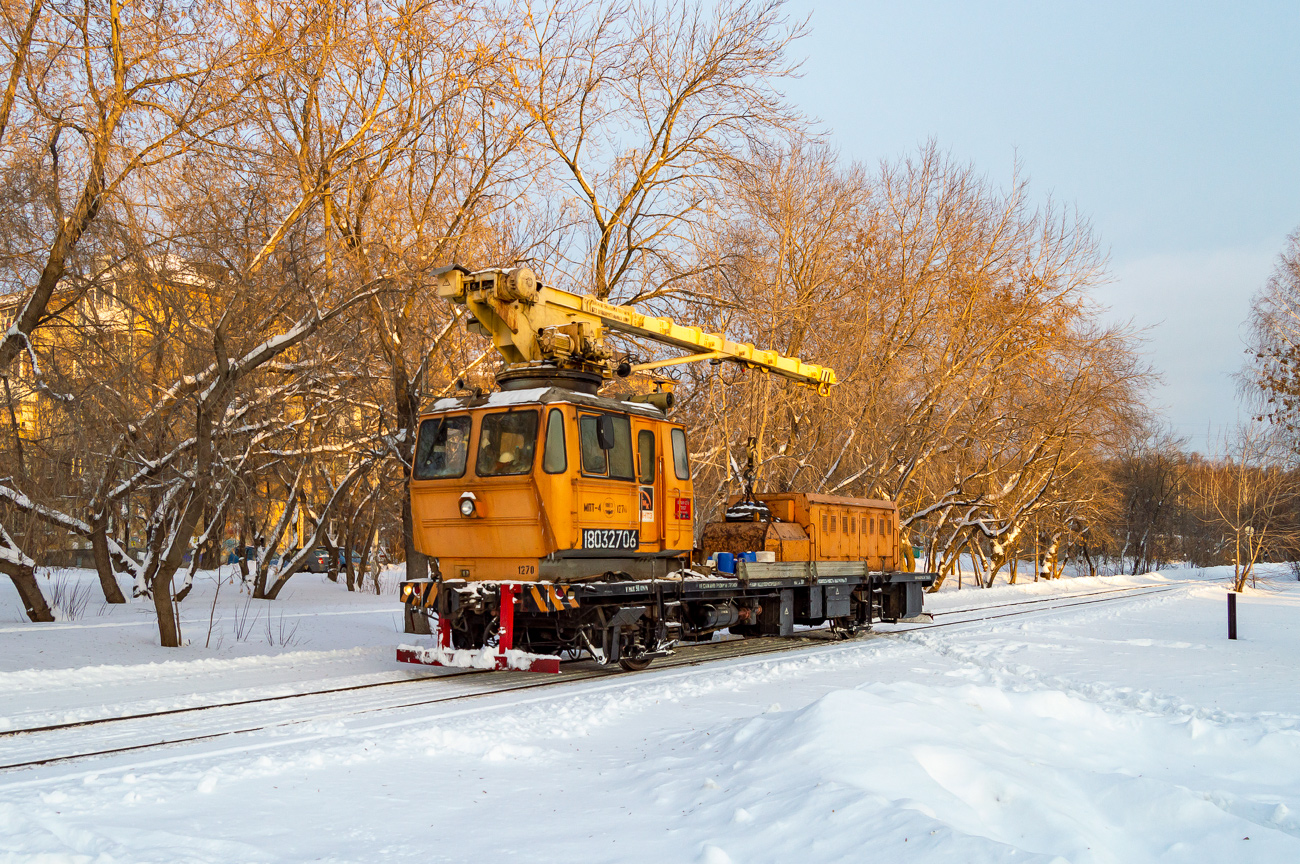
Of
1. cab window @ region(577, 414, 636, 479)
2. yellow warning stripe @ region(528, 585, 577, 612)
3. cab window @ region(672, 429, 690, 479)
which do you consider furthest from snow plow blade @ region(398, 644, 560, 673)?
cab window @ region(672, 429, 690, 479)

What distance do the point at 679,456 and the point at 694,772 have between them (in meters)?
7.43

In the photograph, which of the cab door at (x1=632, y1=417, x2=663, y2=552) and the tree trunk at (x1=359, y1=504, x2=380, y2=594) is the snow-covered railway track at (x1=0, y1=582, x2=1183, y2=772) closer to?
the cab door at (x1=632, y1=417, x2=663, y2=552)

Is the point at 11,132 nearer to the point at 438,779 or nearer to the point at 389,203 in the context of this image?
the point at 389,203

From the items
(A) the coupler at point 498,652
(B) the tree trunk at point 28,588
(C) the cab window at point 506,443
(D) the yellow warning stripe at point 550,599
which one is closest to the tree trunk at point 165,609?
(B) the tree trunk at point 28,588

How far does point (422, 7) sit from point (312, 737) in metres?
11.8

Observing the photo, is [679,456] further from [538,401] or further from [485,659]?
[485,659]

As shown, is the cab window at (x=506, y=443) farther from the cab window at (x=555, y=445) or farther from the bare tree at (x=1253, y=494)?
the bare tree at (x=1253, y=494)

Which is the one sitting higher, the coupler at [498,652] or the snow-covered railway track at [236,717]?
the coupler at [498,652]

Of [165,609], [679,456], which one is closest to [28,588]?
[165,609]

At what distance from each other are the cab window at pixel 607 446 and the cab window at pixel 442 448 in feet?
5.27

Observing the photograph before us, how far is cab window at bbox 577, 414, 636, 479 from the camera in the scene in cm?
1280

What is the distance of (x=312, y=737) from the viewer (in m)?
8.67

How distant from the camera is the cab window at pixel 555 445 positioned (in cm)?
1235

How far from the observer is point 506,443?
12758 millimetres
